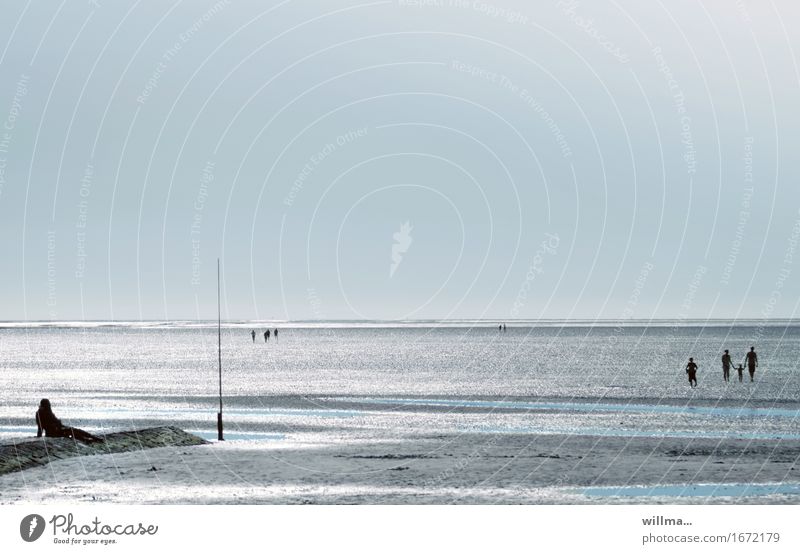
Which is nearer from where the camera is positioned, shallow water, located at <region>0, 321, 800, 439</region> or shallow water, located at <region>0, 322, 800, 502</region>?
shallow water, located at <region>0, 322, 800, 502</region>

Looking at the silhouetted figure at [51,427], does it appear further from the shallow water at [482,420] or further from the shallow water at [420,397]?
the shallow water at [420,397]

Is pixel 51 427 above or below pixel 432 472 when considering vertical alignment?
above

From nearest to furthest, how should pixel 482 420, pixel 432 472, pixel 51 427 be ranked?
pixel 432 472 < pixel 51 427 < pixel 482 420

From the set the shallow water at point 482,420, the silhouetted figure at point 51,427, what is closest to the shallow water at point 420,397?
the shallow water at point 482,420

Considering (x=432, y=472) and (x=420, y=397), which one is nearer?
(x=432, y=472)

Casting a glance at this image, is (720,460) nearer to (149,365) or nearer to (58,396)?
(58,396)

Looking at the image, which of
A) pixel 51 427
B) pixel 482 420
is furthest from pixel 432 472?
pixel 482 420

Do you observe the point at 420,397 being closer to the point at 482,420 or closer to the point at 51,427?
the point at 482,420

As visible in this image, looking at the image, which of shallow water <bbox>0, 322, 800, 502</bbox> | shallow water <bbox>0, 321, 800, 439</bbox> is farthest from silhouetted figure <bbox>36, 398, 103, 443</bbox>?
shallow water <bbox>0, 321, 800, 439</bbox>

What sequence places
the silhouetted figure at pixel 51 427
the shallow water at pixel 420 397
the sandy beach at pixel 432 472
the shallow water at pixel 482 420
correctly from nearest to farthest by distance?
the sandy beach at pixel 432 472 < the shallow water at pixel 482 420 < the silhouetted figure at pixel 51 427 < the shallow water at pixel 420 397

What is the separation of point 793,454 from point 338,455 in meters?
12.7

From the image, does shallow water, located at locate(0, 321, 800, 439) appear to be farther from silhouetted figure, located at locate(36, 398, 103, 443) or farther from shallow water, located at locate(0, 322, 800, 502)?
silhouetted figure, located at locate(36, 398, 103, 443)

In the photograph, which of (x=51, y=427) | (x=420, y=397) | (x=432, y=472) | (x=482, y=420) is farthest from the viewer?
(x=420, y=397)
